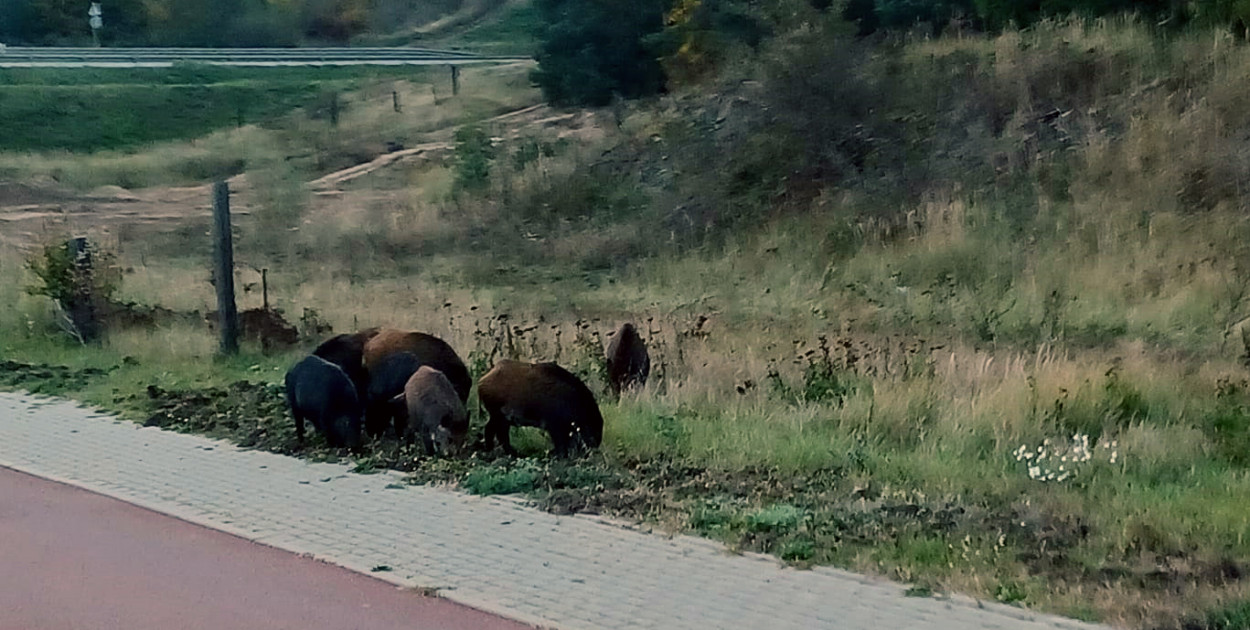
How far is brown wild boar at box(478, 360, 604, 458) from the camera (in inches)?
429

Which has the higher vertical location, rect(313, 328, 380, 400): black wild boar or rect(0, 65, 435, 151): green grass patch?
rect(0, 65, 435, 151): green grass patch

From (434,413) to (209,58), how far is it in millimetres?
49093

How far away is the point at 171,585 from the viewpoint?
791cm

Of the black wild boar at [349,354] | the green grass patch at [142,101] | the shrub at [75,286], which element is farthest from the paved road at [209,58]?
the black wild boar at [349,354]

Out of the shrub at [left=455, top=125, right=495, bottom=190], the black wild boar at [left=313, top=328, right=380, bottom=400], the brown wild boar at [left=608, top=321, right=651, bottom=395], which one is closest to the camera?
the black wild boar at [left=313, top=328, right=380, bottom=400]

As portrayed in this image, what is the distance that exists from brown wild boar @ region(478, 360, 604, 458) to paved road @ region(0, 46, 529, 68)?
45.1 m

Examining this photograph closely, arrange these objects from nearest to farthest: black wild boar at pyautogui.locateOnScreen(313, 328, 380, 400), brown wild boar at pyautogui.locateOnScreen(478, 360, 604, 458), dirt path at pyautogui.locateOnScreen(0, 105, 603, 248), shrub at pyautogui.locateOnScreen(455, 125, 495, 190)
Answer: brown wild boar at pyautogui.locateOnScreen(478, 360, 604, 458) < black wild boar at pyautogui.locateOnScreen(313, 328, 380, 400) < dirt path at pyautogui.locateOnScreen(0, 105, 603, 248) < shrub at pyautogui.locateOnScreen(455, 125, 495, 190)

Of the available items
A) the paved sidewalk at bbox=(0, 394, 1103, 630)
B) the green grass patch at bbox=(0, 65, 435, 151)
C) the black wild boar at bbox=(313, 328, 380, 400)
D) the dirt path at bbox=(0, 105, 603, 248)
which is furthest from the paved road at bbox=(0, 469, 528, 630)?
the green grass patch at bbox=(0, 65, 435, 151)

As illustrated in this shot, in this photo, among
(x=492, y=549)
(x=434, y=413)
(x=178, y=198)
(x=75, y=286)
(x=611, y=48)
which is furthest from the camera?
(x=611, y=48)

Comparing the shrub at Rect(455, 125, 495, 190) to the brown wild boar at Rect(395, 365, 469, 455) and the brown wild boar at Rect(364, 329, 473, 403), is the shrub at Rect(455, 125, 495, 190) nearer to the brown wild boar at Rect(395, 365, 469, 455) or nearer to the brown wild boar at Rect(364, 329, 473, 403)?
the brown wild boar at Rect(364, 329, 473, 403)

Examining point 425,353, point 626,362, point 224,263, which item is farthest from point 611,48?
point 425,353

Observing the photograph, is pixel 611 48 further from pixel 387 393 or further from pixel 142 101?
pixel 387 393

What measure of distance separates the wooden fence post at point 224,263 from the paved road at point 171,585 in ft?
21.4

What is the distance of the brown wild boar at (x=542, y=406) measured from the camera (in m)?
10.9
